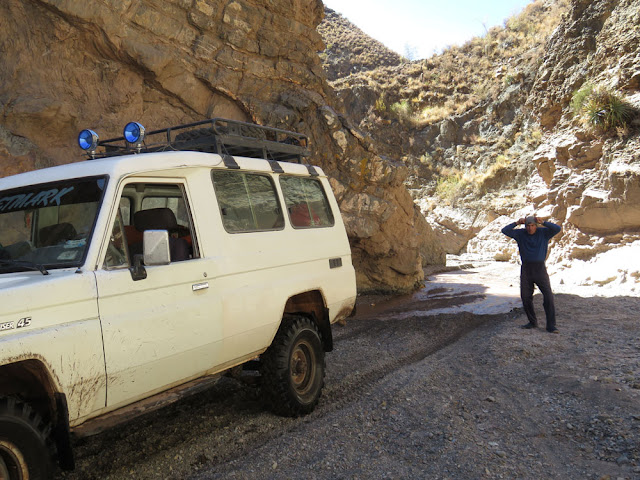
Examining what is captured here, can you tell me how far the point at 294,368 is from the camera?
4895 millimetres

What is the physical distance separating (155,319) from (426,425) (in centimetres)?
254

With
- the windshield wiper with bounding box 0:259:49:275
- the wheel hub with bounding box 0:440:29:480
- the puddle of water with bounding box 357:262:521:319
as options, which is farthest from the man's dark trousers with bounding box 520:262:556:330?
the wheel hub with bounding box 0:440:29:480

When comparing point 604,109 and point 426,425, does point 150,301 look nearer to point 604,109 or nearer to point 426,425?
point 426,425

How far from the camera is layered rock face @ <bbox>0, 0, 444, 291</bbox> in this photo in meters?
8.41

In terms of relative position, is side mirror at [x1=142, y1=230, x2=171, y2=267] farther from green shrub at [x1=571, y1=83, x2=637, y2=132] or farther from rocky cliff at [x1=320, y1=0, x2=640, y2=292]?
green shrub at [x1=571, y1=83, x2=637, y2=132]

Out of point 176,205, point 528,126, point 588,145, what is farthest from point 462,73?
point 176,205

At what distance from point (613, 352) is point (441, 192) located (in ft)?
72.8

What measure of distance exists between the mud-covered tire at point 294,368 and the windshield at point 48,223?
210 centimetres

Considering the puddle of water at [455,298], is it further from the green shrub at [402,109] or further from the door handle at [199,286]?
the green shrub at [402,109]

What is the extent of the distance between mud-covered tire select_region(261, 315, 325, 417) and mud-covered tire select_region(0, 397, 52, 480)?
2128 millimetres

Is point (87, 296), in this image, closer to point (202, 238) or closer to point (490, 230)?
point (202, 238)

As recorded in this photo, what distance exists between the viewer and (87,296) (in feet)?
9.82

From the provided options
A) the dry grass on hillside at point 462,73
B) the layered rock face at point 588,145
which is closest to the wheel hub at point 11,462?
the layered rock face at point 588,145

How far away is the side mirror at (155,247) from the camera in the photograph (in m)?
3.17
